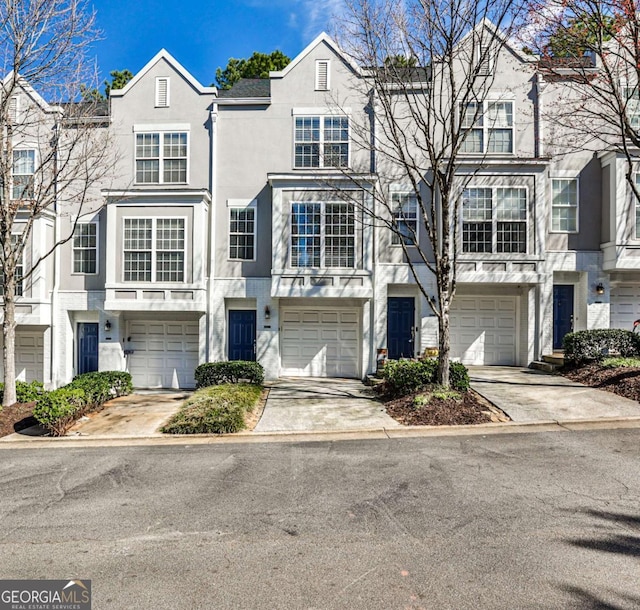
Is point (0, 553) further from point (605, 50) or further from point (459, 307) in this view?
point (605, 50)

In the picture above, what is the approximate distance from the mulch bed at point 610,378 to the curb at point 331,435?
5.94 feet

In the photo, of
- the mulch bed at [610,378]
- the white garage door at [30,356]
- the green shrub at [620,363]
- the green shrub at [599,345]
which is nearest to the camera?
the mulch bed at [610,378]

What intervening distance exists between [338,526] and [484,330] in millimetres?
11677

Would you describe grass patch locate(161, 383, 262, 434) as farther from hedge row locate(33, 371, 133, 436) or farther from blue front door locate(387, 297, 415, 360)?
blue front door locate(387, 297, 415, 360)

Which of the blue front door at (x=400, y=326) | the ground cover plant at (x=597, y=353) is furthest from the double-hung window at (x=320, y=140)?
the ground cover plant at (x=597, y=353)

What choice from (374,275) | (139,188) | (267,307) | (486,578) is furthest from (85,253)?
(486,578)

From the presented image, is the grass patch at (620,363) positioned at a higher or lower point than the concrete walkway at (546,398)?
higher

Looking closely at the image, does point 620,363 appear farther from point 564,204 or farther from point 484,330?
point 564,204

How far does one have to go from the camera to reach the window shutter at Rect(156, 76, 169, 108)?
1488 cm

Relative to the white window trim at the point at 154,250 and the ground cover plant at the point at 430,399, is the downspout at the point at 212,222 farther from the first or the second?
the ground cover plant at the point at 430,399

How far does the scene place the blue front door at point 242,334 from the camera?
14711 millimetres

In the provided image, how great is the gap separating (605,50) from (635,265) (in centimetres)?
654

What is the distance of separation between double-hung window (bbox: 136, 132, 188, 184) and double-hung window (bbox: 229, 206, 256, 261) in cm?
224

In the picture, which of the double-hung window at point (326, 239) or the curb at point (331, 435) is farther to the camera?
the double-hung window at point (326, 239)
